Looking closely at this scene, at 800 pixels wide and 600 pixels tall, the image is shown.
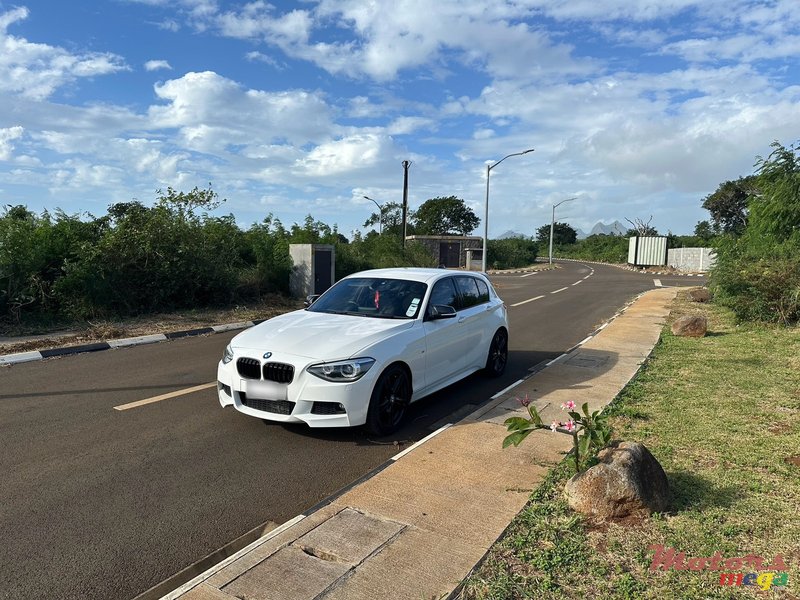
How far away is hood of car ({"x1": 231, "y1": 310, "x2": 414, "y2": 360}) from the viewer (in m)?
5.15

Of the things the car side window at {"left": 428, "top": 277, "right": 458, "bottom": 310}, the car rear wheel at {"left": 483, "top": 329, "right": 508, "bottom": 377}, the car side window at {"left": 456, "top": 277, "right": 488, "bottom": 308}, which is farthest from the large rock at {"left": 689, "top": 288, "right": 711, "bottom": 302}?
the car side window at {"left": 428, "top": 277, "right": 458, "bottom": 310}

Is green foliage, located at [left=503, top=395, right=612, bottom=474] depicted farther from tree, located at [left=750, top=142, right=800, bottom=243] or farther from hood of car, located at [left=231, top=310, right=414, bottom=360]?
tree, located at [left=750, top=142, right=800, bottom=243]

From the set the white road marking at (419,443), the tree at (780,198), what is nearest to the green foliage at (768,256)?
the tree at (780,198)

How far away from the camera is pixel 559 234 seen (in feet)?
367

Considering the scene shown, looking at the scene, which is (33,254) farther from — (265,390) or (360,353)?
(360,353)

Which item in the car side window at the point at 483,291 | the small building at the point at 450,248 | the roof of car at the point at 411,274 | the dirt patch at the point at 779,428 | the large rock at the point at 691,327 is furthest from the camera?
the small building at the point at 450,248

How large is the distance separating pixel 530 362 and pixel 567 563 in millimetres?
6544

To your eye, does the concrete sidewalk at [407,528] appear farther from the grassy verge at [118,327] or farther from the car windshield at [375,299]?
the grassy verge at [118,327]

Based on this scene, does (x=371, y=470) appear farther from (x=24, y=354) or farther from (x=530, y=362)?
(x=24, y=354)

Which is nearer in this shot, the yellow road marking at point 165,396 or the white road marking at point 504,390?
the yellow road marking at point 165,396

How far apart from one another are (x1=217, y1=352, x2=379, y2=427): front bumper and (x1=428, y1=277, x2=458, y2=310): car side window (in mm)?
1717

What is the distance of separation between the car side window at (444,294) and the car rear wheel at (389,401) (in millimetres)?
1141

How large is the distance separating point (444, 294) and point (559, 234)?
110 m

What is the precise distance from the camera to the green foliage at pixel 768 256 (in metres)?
12.1
